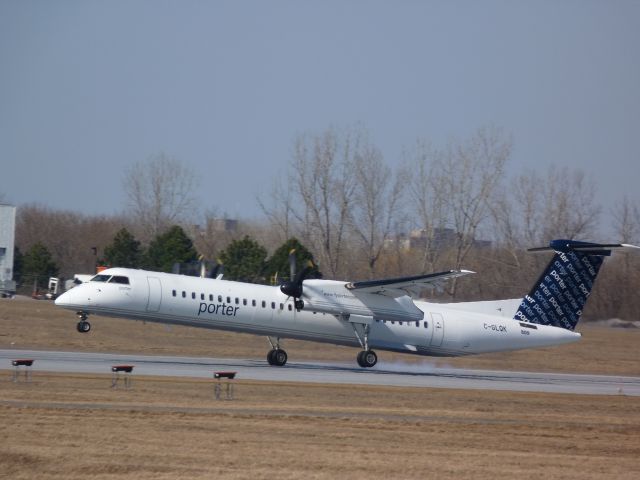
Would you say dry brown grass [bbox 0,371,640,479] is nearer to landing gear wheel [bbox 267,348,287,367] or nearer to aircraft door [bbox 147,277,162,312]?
aircraft door [bbox 147,277,162,312]

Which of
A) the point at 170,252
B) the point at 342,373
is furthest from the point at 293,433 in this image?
the point at 170,252

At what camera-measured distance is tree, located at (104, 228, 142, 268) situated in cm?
6188

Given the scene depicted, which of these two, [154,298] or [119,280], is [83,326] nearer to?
[119,280]

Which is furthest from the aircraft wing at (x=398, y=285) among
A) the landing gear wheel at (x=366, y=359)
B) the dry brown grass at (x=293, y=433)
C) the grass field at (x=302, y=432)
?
the dry brown grass at (x=293, y=433)

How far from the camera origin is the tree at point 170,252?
61.0 m

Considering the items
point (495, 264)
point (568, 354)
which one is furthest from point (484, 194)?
point (568, 354)

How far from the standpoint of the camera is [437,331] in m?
32.2

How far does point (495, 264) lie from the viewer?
7350 centimetres

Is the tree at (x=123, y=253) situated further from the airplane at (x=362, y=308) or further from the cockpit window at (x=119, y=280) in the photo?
the cockpit window at (x=119, y=280)

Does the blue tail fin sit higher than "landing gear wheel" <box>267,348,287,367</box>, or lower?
higher

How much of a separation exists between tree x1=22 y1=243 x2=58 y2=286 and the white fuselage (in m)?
36.8

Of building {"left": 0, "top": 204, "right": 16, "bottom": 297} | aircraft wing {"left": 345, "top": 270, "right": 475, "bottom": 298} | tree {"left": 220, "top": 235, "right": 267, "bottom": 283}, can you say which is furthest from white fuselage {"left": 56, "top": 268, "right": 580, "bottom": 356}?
building {"left": 0, "top": 204, "right": 16, "bottom": 297}

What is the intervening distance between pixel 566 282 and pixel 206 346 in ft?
53.6

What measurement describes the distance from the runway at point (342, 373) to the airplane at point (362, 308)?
3.89 ft
